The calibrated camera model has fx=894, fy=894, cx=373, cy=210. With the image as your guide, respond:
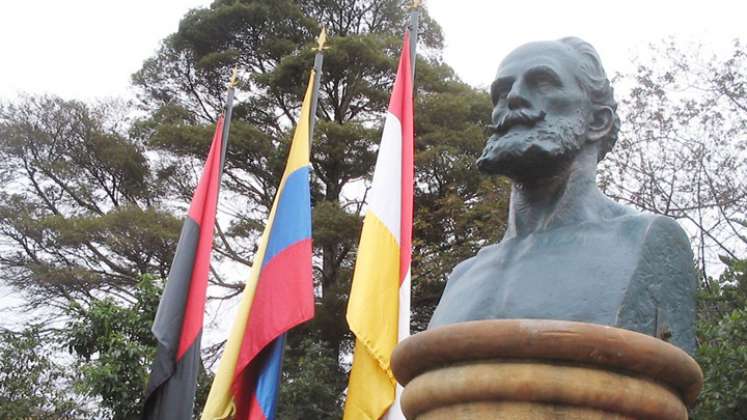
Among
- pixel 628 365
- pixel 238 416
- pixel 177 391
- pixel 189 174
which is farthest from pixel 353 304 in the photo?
pixel 189 174

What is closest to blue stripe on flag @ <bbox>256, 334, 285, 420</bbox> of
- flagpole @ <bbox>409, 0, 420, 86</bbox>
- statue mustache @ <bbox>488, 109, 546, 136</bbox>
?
flagpole @ <bbox>409, 0, 420, 86</bbox>

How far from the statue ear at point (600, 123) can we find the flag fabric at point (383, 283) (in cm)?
275

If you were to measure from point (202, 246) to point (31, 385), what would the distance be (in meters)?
4.63

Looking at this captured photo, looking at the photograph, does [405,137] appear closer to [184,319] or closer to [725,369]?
[184,319]

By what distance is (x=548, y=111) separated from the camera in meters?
2.70

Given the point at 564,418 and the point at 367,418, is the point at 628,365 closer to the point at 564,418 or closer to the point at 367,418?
the point at 564,418

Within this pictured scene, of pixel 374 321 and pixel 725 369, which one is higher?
pixel 725 369

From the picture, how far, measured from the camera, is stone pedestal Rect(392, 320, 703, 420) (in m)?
1.89

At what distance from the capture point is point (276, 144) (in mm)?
15820

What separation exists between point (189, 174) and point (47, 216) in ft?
8.58

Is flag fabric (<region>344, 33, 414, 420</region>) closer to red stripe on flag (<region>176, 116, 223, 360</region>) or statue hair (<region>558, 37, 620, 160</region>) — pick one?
red stripe on flag (<region>176, 116, 223, 360</region>)

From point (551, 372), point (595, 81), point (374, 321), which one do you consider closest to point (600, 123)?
point (595, 81)

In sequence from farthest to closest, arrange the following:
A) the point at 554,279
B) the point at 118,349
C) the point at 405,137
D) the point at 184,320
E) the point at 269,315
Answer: the point at 118,349 → the point at 184,320 → the point at 405,137 → the point at 269,315 → the point at 554,279

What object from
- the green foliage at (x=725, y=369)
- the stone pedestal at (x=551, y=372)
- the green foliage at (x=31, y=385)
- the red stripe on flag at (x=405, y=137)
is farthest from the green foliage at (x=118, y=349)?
the stone pedestal at (x=551, y=372)
